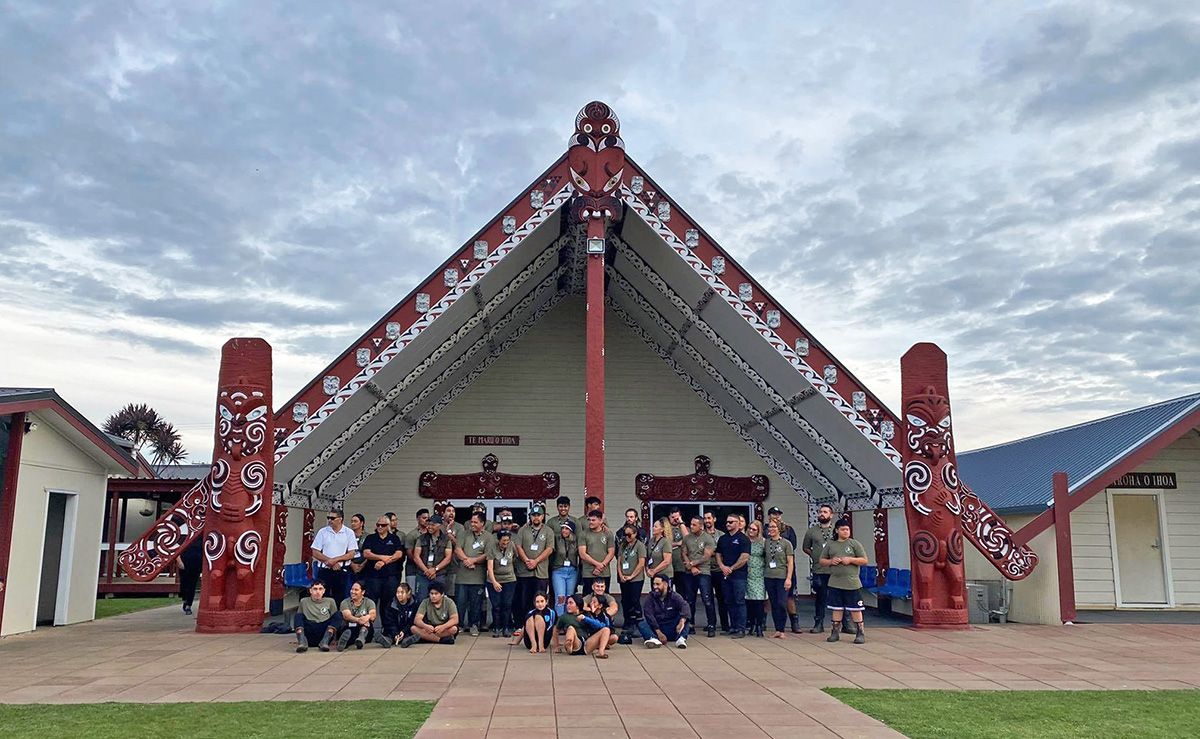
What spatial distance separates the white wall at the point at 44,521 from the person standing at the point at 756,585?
26.6 feet

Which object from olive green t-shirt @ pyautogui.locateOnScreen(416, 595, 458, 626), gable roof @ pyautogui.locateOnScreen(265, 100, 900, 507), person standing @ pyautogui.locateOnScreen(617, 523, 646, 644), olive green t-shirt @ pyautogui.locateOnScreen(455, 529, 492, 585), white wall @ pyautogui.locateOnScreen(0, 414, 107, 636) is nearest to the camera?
olive green t-shirt @ pyautogui.locateOnScreen(416, 595, 458, 626)

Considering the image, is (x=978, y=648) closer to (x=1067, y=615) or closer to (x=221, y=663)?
(x=1067, y=615)

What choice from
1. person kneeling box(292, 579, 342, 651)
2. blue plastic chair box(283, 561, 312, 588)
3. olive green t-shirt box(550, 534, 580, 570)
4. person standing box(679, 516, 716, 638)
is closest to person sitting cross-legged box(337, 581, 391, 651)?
person kneeling box(292, 579, 342, 651)

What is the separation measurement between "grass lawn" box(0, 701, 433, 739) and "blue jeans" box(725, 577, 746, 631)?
4.55 meters

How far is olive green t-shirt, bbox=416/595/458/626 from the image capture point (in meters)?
8.91

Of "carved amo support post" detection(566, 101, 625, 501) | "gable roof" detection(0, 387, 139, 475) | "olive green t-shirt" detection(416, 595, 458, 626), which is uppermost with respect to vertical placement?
"carved amo support post" detection(566, 101, 625, 501)

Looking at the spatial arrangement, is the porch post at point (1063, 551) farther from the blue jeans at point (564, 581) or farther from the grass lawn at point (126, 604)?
the grass lawn at point (126, 604)

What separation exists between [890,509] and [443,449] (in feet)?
23.4

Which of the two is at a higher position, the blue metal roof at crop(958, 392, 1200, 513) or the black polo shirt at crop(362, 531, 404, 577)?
the blue metal roof at crop(958, 392, 1200, 513)

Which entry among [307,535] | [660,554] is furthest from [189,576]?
[660,554]

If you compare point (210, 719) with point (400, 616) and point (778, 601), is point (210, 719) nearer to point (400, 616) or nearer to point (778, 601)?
point (400, 616)

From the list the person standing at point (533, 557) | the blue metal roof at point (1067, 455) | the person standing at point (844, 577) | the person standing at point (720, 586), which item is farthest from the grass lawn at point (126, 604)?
the blue metal roof at point (1067, 455)

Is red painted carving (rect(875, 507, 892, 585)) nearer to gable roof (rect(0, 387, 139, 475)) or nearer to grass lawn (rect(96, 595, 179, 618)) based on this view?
gable roof (rect(0, 387, 139, 475))

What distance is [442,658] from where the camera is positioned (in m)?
8.04
